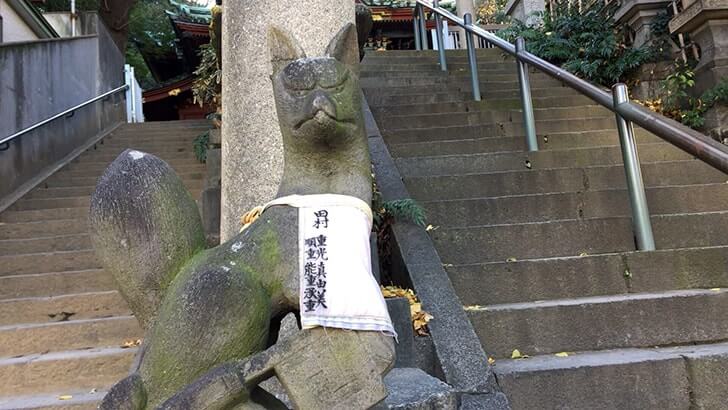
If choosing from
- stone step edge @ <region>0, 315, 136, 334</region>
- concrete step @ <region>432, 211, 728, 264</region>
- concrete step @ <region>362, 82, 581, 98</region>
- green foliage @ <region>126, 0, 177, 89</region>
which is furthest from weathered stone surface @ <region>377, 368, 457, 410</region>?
green foliage @ <region>126, 0, 177, 89</region>

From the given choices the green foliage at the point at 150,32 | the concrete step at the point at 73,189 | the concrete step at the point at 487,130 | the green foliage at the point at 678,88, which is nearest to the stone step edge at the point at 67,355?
the concrete step at the point at 487,130

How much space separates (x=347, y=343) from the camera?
1.14m

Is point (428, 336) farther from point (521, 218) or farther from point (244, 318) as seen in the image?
point (521, 218)

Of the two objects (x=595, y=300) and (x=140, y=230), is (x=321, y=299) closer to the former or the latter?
(x=140, y=230)

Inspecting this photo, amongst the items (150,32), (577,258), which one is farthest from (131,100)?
(577,258)

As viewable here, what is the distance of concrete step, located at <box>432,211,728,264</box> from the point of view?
3.06 metres

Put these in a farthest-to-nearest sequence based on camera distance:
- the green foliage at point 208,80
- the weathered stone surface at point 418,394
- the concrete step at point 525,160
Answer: the green foliage at point 208,80 → the concrete step at point 525,160 → the weathered stone surface at point 418,394

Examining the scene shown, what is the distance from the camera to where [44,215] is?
538 centimetres

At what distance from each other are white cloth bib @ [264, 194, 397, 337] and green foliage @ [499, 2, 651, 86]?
585cm

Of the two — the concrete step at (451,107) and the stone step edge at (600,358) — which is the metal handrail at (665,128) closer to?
the stone step edge at (600,358)

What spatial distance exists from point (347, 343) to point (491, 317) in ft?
4.84

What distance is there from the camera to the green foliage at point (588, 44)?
604cm

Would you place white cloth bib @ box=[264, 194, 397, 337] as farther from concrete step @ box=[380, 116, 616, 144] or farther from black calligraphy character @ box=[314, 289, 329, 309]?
concrete step @ box=[380, 116, 616, 144]

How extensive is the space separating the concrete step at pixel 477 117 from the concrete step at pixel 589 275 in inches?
99.0
